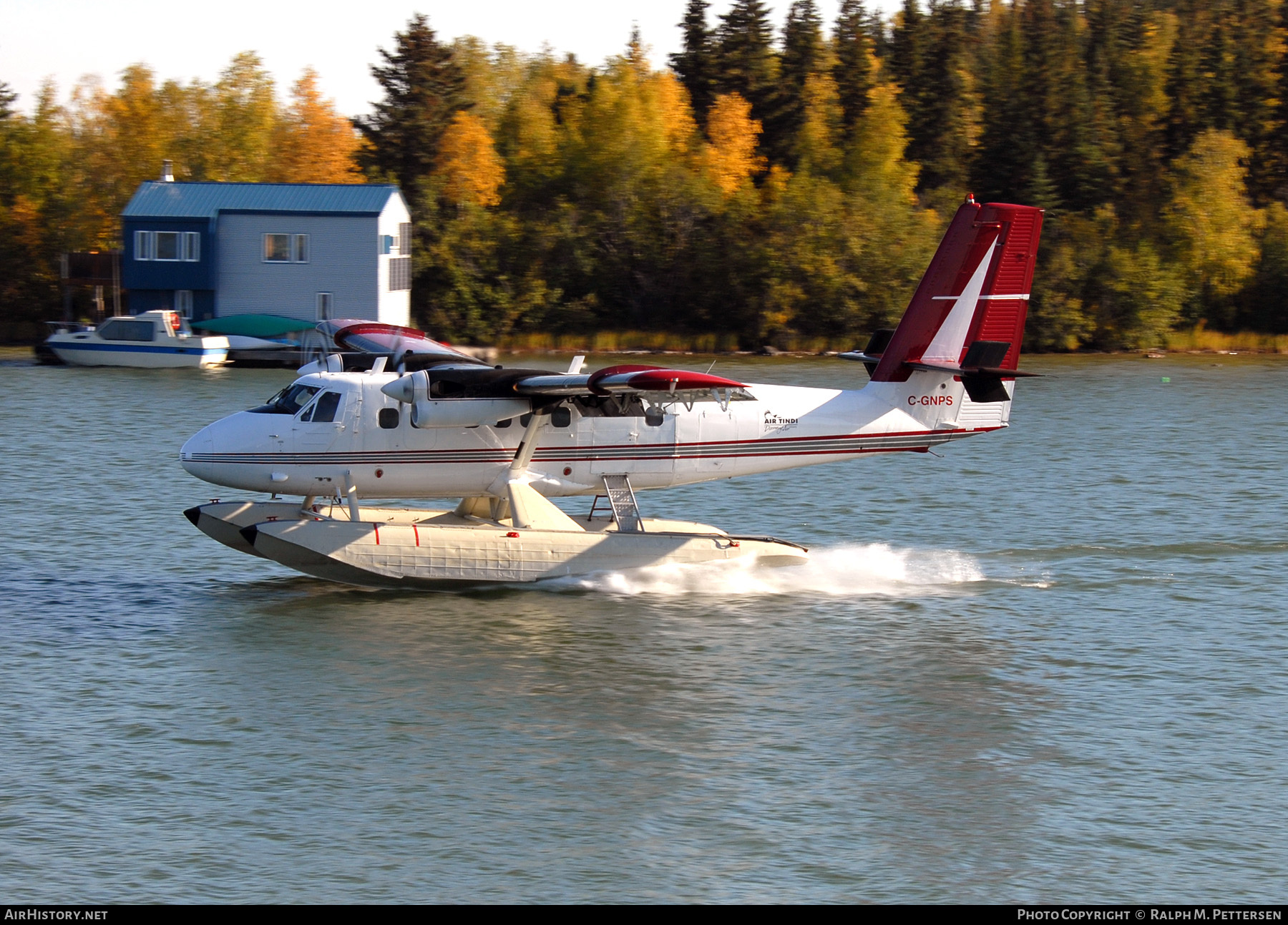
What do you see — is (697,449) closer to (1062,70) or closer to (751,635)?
(751,635)

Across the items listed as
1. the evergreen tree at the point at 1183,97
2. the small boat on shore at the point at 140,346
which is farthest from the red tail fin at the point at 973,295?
the evergreen tree at the point at 1183,97

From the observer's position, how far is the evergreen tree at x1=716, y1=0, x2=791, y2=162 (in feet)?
258

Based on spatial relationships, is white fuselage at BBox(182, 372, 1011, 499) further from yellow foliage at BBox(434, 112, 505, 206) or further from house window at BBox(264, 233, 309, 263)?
yellow foliage at BBox(434, 112, 505, 206)

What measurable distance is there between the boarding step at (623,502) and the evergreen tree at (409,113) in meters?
54.0

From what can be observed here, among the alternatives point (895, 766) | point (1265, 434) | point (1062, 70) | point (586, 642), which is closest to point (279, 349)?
point (1265, 434)

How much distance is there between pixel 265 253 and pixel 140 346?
7459 millimetres

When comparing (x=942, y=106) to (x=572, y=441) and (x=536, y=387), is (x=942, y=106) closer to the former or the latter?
(x=572, y=441)

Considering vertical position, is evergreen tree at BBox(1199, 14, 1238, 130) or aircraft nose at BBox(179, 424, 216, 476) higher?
evergreen tree at BBox(1199, 14, 1238, 130)

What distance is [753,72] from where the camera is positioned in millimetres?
78625

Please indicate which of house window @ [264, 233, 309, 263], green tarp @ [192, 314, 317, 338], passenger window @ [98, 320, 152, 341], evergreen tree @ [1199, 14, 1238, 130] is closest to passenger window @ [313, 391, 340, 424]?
passenger window @ [98, 320, 152, 341]

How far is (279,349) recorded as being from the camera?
159ft

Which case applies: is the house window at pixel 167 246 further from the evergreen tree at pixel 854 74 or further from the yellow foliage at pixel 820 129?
the evergreen tree at pixel 854 74

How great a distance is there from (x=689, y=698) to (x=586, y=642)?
218 centimetres

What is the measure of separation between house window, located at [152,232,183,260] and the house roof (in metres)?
0.76
